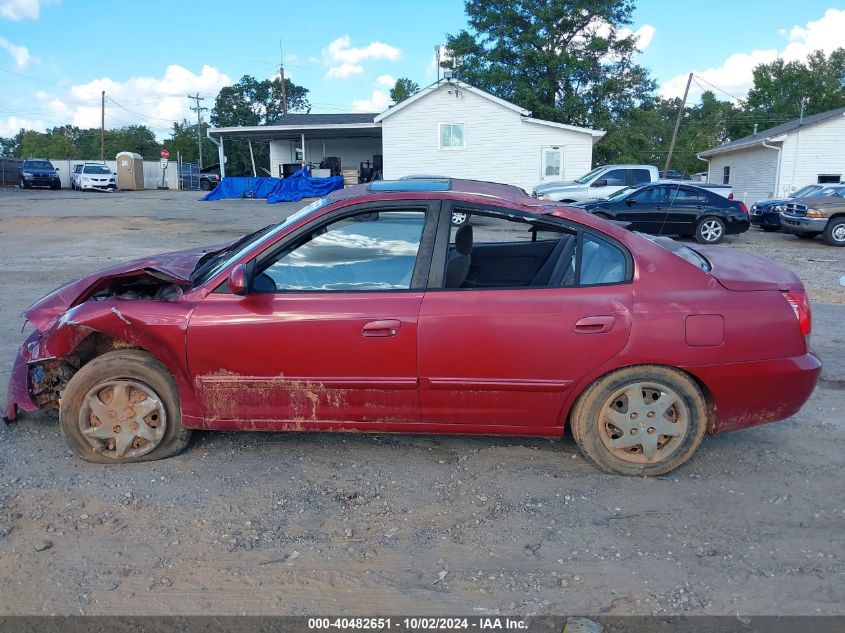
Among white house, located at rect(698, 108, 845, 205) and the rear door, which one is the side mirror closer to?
the rear door

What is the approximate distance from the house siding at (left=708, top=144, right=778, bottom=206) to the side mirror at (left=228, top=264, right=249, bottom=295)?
29.8 meters

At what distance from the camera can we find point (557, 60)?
3725 cm

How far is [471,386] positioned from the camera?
364cm

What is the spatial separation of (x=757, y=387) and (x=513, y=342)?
4.45 feet

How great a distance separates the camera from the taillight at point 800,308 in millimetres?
3670

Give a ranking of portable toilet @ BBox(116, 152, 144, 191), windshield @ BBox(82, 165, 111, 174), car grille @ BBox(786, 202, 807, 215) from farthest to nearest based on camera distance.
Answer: portable toilet @ BBox(116, 152, 144, 191), windshield @ BBox(82, 165, 111, 174), car grille @ BBox(786, 202, 807, 215)

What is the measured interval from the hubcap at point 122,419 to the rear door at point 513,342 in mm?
1572

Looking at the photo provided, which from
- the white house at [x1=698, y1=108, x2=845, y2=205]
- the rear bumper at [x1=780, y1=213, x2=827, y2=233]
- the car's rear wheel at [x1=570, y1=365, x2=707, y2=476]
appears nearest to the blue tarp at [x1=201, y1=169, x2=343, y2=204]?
the rear bumper at [x1=780, y1=213, x2=827, y2=233]

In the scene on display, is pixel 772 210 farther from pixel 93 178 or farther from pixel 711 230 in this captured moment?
pixel 93 178

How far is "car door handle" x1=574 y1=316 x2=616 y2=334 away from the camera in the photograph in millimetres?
3557

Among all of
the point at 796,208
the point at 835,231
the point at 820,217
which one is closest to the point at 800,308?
the point at 820,217

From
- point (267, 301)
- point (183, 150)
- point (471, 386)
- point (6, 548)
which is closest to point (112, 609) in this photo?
point (6, 548)

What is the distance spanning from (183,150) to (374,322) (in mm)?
80936

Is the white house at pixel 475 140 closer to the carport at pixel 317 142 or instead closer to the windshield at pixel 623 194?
the carport at pixel 317 142
